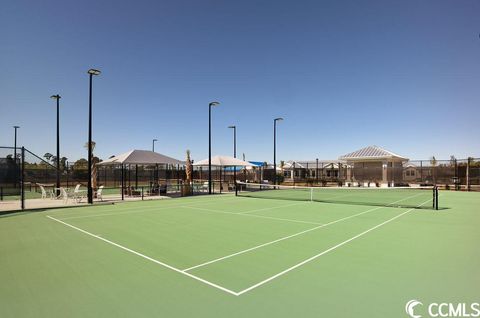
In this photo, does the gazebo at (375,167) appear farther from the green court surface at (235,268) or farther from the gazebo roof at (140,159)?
the green court surface at (235,268)

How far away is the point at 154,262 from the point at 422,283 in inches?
171

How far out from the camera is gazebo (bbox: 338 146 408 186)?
32.4 m

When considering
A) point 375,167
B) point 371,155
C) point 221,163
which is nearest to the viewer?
point 221,163

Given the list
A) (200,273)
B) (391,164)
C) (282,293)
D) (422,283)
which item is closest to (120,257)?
(200,273)

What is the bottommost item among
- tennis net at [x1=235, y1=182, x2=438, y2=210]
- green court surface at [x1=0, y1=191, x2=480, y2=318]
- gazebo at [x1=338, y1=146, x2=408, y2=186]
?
tennis net at [x1=235, y1=182, x2=438, y2=210]

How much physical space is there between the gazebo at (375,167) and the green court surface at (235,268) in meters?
25.0

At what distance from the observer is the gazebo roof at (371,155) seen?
1357 inches

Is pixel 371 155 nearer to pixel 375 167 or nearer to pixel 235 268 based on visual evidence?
pixel 375 167

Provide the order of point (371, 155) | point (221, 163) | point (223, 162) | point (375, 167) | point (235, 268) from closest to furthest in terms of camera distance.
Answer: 1. point (235, 268)
2. point (221, 163)
3. point (223, 162)
4. point (375, 167)
5. point (371, 155)

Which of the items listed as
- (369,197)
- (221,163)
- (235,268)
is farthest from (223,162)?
(235,268)

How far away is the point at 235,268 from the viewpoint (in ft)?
16.8

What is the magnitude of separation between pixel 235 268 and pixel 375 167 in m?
32.0

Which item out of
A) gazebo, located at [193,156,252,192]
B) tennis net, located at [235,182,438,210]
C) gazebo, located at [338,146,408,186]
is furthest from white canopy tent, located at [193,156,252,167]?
gazebo, located at [338,146,408,186]

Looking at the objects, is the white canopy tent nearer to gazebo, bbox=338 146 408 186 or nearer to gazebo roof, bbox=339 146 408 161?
gazebo, bbox=338 146 408 186
